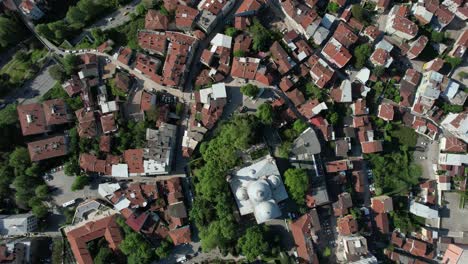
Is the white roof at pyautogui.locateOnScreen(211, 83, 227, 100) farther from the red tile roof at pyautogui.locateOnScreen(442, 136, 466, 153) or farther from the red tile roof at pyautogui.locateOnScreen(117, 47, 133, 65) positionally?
the red tile roof at pyautogui.locateOnScreen(442, 136, 466, 153)

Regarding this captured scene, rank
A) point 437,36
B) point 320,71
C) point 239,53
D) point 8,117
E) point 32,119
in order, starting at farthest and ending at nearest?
point 437,36
point 239,53
point 320,71
point 8,117
point 32,119

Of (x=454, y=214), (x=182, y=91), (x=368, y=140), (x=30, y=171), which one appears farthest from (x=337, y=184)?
(x=30, y=171)

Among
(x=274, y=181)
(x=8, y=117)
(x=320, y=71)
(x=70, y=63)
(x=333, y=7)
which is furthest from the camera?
(x=333, y=7)

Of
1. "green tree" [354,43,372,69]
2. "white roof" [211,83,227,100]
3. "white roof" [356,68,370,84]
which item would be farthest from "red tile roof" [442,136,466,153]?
"white roof" [211,83,227,100]

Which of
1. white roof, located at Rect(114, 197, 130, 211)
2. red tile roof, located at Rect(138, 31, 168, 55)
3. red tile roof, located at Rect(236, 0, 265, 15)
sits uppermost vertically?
red tile roof, located at Rect(236, 0, 265, 15)

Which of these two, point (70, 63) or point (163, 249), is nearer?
point (163, 249)

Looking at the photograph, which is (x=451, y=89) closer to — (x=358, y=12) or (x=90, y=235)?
(x=358, y=12)

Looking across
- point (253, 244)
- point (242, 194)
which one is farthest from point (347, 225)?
point (242, 194)
